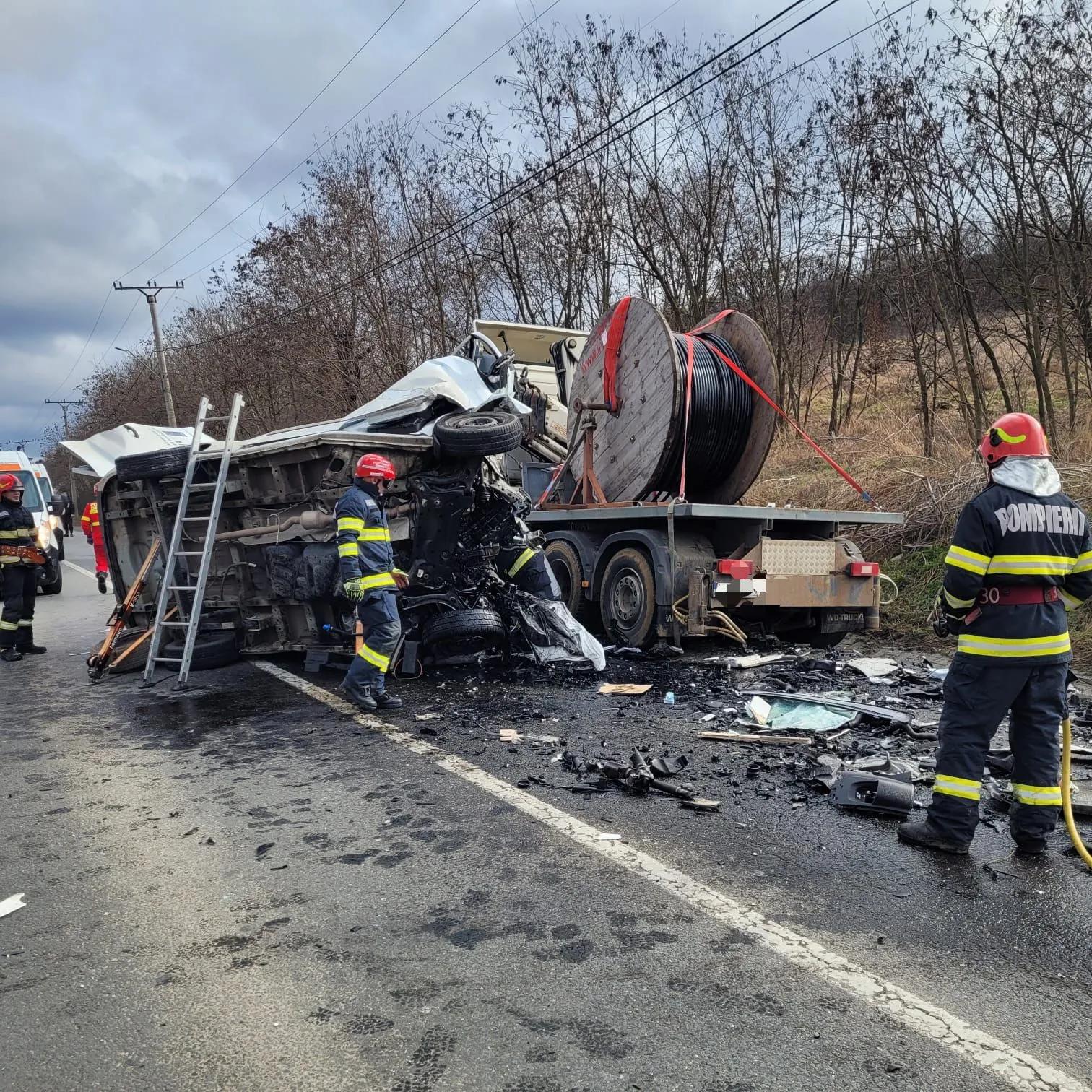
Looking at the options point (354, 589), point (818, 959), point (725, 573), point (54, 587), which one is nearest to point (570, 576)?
point (725, 573)

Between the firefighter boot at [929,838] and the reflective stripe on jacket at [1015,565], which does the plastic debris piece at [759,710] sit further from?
the reflective stripe on jacket at [1015,565]

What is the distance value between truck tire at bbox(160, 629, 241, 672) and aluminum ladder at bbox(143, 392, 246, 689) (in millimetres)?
99

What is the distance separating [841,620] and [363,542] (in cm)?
421

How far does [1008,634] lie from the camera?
11.8 ft

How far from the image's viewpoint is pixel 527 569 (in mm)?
7848

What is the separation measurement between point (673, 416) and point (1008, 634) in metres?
5.08

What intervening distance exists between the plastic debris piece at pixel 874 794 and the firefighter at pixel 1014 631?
0.30 metres

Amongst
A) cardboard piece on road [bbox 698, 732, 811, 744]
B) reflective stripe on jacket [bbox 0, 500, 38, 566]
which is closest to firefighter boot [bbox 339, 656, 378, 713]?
cardboard piece on road [bbox 698, 732, 811, 744]

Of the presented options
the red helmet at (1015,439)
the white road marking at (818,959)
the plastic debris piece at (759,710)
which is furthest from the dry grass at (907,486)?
the white road marking at (818,959)

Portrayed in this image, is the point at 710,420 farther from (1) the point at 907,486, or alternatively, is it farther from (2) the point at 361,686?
(2) the point at 361,686

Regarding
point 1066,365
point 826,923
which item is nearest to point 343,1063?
point 826,923

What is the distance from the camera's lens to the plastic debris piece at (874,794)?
4.03 m

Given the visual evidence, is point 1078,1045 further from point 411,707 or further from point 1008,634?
point 411,707

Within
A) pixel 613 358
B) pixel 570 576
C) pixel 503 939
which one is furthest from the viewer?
pixel 613 358
